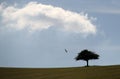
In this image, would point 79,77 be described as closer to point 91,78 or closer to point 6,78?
point 91,78

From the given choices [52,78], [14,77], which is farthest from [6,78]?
[52,78]

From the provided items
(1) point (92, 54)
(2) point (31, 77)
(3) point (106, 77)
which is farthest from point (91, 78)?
(1) point (92, 54)

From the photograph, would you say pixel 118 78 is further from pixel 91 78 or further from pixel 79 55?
pixel 79 55

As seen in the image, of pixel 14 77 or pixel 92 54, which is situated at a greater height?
pixel 92 54

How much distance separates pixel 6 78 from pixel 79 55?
2235 inches

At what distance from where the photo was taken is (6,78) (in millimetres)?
53062

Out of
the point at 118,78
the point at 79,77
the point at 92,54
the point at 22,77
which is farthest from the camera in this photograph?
the point at 92,54

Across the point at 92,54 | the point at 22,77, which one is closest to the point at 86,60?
the point at 92,54

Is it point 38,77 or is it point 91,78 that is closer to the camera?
point 91,78

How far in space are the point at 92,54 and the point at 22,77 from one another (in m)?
55.5

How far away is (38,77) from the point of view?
172ft

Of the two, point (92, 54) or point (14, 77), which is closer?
point (14, 77)

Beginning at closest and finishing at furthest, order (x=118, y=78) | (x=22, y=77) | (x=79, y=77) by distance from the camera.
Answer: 1. (x=118, y=78)
2. (x=79, y=77)
3. (x=22, y=77)

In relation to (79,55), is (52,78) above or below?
below
